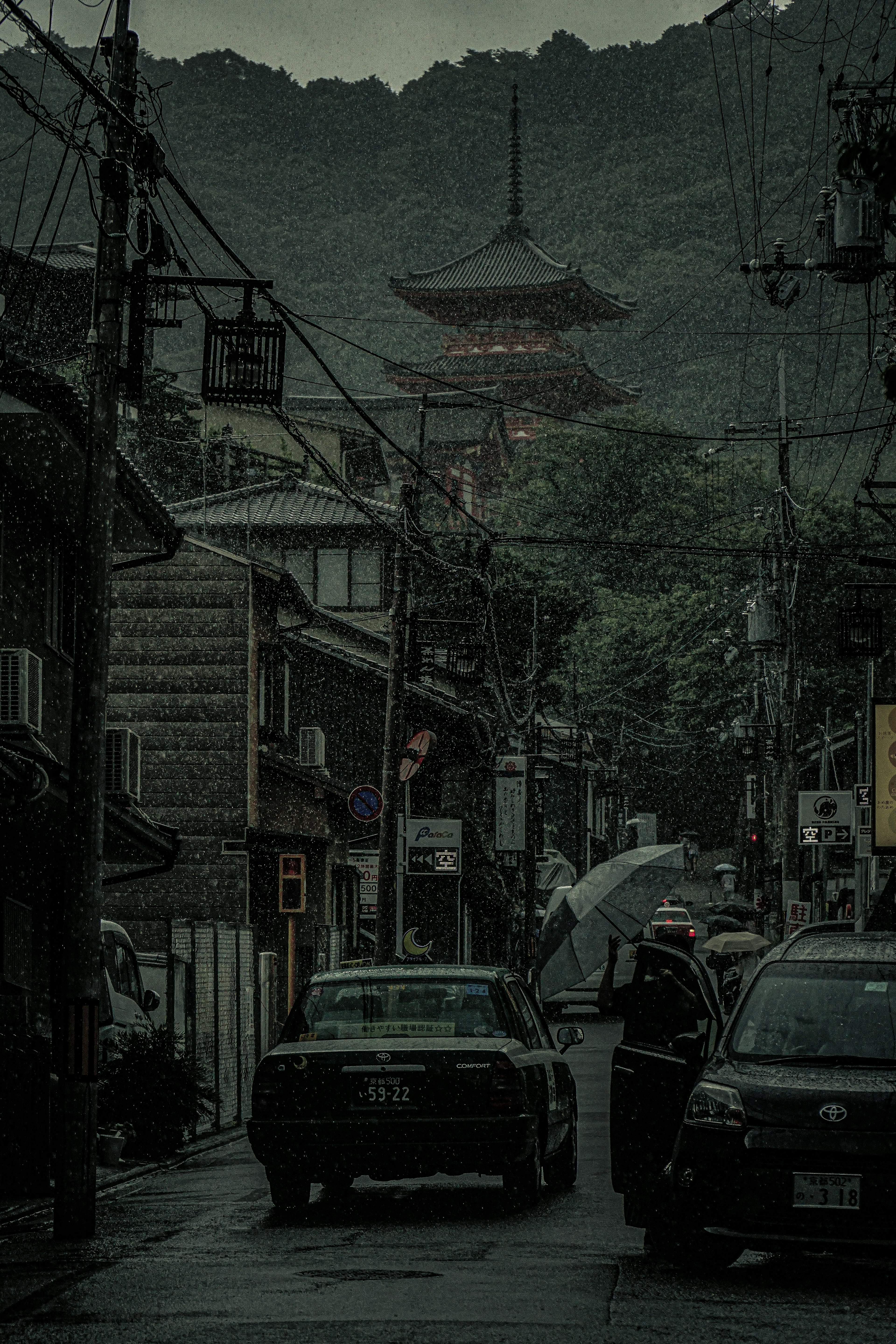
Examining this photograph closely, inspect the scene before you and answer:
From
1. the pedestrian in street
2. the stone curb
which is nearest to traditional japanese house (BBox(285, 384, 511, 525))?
the stone curb

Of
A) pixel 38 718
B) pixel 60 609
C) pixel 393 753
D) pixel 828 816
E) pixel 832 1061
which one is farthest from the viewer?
pixel 828 816

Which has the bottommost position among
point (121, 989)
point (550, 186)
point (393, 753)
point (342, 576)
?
point (121, 989)

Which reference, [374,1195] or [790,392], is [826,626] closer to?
[790,392]

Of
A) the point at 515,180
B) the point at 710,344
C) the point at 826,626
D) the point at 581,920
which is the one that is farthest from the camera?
the point at 710,344

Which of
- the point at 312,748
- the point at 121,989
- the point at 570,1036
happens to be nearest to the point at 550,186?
the point at 312,748

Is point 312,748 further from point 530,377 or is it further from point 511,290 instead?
point 530,377

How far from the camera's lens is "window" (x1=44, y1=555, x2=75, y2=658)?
19000mm

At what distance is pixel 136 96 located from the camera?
12586mm

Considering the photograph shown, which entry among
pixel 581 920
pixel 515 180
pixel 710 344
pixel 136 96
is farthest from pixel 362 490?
pixel 710 344

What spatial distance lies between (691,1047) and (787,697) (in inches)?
1278

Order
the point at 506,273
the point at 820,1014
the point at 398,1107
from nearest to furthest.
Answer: the point at 820,1014
the point at 398,1107
the point at 506,273

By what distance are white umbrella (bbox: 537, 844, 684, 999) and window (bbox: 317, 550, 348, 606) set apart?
44.0ft

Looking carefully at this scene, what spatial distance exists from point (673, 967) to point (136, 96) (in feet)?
23.4

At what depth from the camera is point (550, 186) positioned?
146 m
